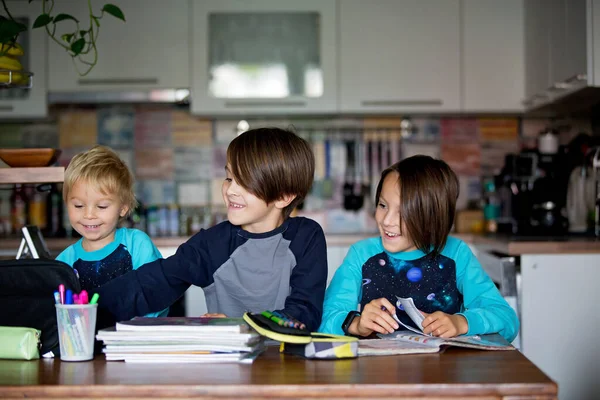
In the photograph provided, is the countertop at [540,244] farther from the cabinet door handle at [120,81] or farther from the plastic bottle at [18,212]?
the plastic bottle at [18,212]

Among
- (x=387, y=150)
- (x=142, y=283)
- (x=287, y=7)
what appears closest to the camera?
(x=142, y=283)

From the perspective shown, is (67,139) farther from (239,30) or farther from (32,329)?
(32,329)

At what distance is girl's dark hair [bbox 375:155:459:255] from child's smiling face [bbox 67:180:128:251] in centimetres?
72

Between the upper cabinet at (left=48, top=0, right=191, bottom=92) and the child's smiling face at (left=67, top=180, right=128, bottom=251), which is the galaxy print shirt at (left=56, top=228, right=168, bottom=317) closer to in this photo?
the child's smiling face at (left=67, top=180, right=128, bottom=251)

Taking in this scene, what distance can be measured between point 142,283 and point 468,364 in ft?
2.15

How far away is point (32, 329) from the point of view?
1257mm

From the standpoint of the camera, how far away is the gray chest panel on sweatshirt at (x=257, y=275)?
5.14 feet

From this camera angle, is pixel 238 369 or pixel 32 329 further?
pixel 32 329

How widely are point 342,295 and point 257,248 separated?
232 millimetres

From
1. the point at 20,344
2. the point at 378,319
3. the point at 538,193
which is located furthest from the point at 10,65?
the point at 538,193

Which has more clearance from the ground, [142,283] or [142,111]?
[142,111]

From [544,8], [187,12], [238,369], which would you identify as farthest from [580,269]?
[187,12]

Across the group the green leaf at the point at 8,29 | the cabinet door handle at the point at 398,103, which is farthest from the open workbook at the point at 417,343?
the cabinet door handle at the point at 398,103

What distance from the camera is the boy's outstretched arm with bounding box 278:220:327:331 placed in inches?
57.2
